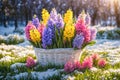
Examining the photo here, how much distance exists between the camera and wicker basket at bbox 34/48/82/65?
8797 mm

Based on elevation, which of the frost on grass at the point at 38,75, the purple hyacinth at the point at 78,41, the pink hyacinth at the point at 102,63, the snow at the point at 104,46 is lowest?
the snow at the point at 104,46

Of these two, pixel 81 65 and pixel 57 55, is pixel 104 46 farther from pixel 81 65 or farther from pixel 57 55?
pixel 81 65

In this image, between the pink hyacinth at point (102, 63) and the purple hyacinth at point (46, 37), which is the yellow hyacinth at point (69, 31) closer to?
the purple hyacinth at point (46, 37)

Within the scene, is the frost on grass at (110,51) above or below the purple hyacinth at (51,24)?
below

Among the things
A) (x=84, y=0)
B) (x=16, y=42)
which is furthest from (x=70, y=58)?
(x=84, y=0)

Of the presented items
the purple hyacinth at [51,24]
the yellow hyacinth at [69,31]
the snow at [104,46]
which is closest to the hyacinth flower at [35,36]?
the purple hyacinth at [51,24]

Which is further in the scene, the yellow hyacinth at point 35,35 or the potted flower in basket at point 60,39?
the yellow hyacinth at point 35,35

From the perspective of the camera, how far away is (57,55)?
8.88 m

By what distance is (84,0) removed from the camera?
7881cm

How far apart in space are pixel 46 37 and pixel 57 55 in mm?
580

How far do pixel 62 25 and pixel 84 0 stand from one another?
70.6m

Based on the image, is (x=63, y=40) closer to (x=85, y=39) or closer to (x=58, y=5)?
(x=85, y=39)

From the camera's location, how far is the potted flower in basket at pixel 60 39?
8727 mm

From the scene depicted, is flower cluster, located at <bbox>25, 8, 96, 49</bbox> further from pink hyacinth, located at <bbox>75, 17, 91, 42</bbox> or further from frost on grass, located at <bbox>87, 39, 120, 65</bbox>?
frost on grass, located at <bbox>87, 39, 120, 65</bbox>
